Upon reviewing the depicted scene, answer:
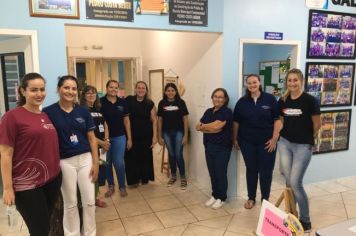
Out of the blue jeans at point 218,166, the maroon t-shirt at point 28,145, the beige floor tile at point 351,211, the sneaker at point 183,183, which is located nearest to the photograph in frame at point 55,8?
the maroon t-shirt at point 28,145

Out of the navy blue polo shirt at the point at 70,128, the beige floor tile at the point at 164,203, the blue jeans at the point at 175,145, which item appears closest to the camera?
the navy blue polo shirt at the point at 70,128

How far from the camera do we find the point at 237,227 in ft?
9.33

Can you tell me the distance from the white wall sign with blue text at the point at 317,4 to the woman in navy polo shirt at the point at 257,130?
1235 mm

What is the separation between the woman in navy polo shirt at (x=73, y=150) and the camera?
2.17m

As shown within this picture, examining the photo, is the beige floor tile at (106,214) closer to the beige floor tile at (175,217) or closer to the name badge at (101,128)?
the beige floor tile at (175,217)

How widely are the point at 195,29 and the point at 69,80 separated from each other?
4.83 ft

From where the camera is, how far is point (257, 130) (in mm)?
3010

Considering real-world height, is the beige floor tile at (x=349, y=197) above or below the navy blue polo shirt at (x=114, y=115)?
below

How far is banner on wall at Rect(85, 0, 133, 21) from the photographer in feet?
8.70

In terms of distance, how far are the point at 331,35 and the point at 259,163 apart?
→ 1.84 meters

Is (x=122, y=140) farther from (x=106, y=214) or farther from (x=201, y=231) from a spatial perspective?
(x=201, y=231)

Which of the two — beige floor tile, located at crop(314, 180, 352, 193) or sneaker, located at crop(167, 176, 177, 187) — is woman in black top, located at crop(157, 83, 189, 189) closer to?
sneaker, located at crop(167, 176, 177, 187)

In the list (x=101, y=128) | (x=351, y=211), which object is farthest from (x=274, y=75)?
(x=101, y=128)

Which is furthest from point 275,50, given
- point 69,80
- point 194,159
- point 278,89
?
point 69,80
